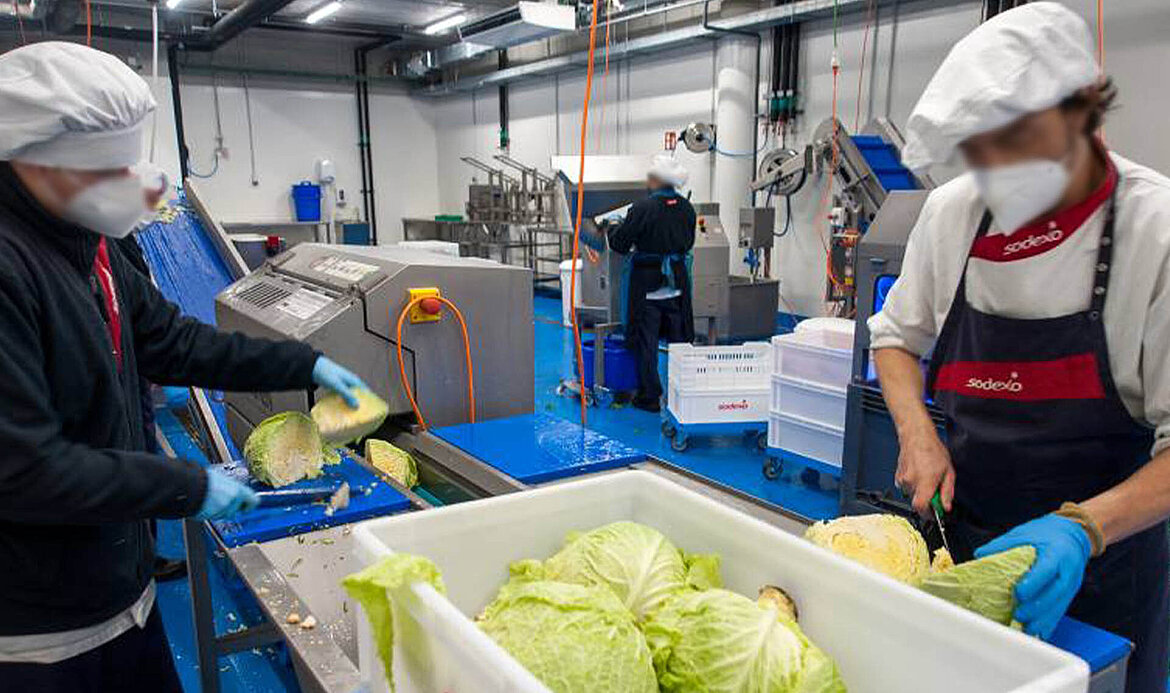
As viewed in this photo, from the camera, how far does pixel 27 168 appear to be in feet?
3.72

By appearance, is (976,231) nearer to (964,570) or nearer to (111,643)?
(964,570)

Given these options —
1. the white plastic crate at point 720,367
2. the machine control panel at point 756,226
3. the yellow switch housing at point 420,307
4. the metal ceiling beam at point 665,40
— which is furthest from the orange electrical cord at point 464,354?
the metal ceiling beam at point 665,40

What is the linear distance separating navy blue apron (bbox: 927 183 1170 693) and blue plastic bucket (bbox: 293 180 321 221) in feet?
35.7

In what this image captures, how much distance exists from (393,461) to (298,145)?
10520 millimetres

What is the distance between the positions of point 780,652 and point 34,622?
1162 mm

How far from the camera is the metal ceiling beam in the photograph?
6477 millimetres

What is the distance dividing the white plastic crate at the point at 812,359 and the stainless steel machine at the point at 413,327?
173cm

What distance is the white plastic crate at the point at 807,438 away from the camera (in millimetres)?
3764

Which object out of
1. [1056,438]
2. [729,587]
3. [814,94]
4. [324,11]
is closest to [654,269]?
[814,94]

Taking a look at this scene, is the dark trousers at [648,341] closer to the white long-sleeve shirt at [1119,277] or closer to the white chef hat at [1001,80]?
the white long-sleeve shirt at [1119,277]

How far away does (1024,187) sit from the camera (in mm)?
563

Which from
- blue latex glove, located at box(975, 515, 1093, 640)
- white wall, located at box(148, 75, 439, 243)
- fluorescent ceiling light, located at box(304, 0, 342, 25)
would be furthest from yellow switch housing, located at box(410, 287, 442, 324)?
white wall, located at box(148, 75, 439, 243)

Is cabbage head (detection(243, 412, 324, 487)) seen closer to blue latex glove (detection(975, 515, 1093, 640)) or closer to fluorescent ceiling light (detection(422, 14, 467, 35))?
blue latex glove (detection(975, 515, 1093, 640))

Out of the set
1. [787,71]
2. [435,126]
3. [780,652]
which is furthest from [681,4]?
[780,652]
